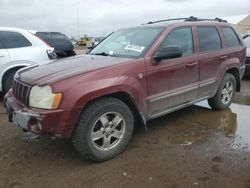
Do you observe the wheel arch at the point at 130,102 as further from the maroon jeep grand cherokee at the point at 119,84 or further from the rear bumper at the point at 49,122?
the rear bumper at the point at 49,122

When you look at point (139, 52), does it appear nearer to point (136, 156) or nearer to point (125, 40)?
point (125, 40)

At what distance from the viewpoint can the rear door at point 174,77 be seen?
443 cm

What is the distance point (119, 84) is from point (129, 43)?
111cm

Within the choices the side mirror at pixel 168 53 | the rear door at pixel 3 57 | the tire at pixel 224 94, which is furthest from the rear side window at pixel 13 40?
the tire at pixel 224 94

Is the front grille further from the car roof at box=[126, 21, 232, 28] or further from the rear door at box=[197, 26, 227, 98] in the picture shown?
the rear door at box=[197, 26, 227, 98]

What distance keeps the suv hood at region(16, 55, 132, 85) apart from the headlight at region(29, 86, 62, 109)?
9 cm

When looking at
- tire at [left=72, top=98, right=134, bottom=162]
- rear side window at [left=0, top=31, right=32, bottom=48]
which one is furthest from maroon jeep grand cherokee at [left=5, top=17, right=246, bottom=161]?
rear side window at [left=0, top=31, right=32, bottom=48]

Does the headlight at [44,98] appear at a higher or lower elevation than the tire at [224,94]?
higher

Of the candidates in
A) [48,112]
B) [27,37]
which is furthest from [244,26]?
[48,112]

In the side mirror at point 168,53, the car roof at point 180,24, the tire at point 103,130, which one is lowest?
the tire at point 103,130

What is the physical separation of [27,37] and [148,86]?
425 centimetres

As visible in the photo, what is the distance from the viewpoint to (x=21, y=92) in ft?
13.0

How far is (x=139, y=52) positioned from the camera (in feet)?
14.6

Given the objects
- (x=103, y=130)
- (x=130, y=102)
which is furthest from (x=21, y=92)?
(x=130, y=102)
